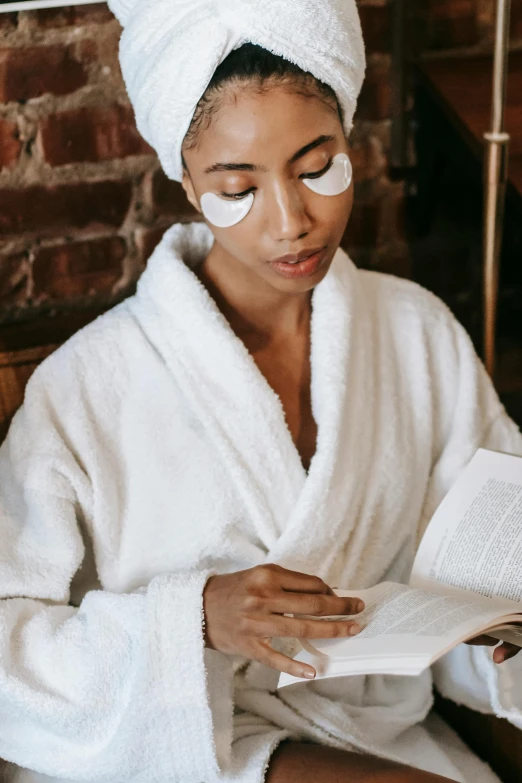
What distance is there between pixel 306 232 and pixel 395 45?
544mm

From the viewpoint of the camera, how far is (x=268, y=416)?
1.06 metres

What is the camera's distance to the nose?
37.0 inches

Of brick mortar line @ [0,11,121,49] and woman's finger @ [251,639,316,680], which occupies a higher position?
brick mortar line @ [0,11,121,49]

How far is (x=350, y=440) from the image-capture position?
1.11 m

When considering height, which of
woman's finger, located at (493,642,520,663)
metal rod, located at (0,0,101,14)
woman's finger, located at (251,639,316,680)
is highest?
metal rod, located at (0,0,101,14)

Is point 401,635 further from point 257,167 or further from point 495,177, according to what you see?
point 495,177

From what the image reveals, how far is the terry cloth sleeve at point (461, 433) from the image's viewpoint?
43.9 inches

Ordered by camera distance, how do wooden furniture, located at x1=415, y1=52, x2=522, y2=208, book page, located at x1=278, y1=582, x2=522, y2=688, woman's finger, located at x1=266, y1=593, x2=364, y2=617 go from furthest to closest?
wooden furniture, located at x1=415, y1=52, x2=522, y2=208 → woman's finger, located at x1=266, y1=593, x2=364, y2=617 → book page, located at x1=278, y1=582, x2=522, y2=688

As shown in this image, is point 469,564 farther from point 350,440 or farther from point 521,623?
point 350,440

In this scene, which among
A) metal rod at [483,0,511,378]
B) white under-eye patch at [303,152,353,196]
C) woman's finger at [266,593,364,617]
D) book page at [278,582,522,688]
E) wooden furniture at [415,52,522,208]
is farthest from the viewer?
wooden furniture at [415,52,522,208]

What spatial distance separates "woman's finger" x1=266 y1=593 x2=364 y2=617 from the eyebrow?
0.44 metres

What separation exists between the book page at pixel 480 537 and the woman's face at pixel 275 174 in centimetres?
30

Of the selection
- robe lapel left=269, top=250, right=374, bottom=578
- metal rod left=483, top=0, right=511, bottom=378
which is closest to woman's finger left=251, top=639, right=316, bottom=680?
robe lapel left=269, top=250, right=374, bottom=578

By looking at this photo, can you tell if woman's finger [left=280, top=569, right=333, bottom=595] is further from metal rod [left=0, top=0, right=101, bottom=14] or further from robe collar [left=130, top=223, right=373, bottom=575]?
metal rod [left=0, top=0, right=101, bottom=14]
